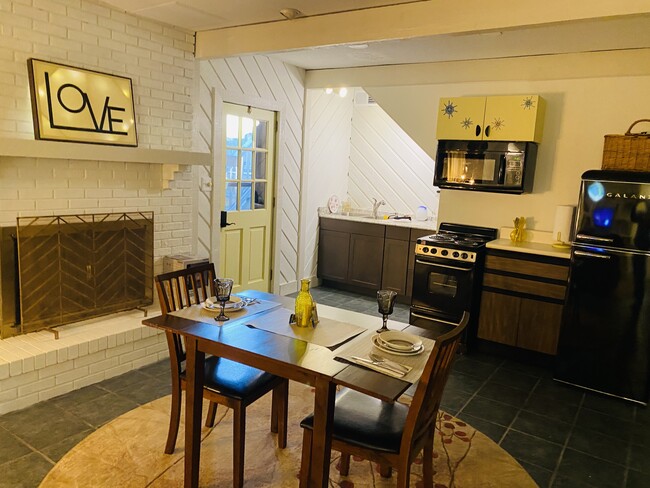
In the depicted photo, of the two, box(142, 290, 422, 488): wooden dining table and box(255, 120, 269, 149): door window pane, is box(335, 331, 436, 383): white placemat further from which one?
box(255, 120, 269, 149): door window pane

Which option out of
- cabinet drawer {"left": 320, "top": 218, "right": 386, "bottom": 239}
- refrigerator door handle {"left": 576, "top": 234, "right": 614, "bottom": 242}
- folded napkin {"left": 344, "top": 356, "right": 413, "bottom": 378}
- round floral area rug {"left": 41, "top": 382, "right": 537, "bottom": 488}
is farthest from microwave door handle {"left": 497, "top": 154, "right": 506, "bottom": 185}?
folded napkin {"left": 344, "top": 356, "right": 413, "bottom": 378}

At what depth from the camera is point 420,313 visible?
4359mm

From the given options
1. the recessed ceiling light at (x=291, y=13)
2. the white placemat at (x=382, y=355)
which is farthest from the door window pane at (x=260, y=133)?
the white placemat at (x=382, y=355)

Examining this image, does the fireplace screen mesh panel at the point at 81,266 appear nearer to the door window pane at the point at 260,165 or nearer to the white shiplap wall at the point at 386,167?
the door window pane at the point at 260,165

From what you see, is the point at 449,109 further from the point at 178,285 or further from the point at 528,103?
the point at 178,285

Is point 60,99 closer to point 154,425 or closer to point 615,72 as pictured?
point 154,425

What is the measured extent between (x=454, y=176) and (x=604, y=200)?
51.8 inches

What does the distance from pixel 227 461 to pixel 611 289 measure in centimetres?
273

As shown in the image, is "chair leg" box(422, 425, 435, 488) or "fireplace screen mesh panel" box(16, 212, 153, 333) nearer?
"chair leg" box(422, 425, 435, 488)

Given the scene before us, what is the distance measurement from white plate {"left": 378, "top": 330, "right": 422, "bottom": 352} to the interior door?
2.96m

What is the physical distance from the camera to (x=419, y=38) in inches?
125

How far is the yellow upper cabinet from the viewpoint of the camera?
404cm

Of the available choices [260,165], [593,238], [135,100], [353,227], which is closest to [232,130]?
[260,165]

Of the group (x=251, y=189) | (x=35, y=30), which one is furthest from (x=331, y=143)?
(x=35, y=30)
